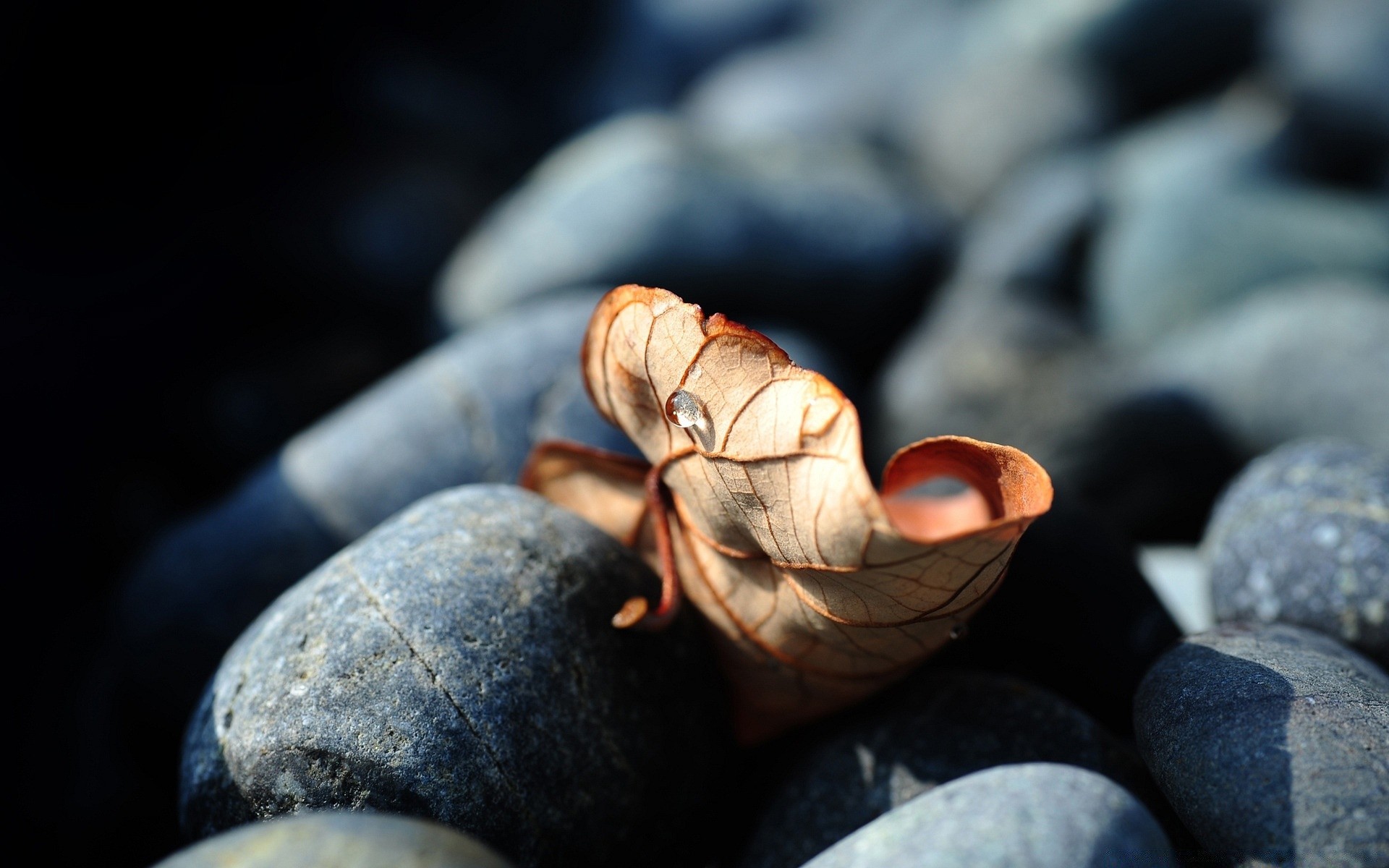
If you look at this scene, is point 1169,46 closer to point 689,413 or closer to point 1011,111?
point 1011,111

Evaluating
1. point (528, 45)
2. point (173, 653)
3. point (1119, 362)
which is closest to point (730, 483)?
point (173, 653)

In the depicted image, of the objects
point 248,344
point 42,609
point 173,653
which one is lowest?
point 173,653

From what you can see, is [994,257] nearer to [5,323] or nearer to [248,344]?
[248,344]

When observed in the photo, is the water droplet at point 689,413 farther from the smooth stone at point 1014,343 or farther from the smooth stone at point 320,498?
the smooth stone at point 1014,343

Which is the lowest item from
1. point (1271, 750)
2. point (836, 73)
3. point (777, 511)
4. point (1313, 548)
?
point (1313, 548)

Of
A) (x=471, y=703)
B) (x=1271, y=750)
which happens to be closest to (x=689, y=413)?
(x=471, y=703)

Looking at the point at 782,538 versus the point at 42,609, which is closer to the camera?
the point at 782,538
